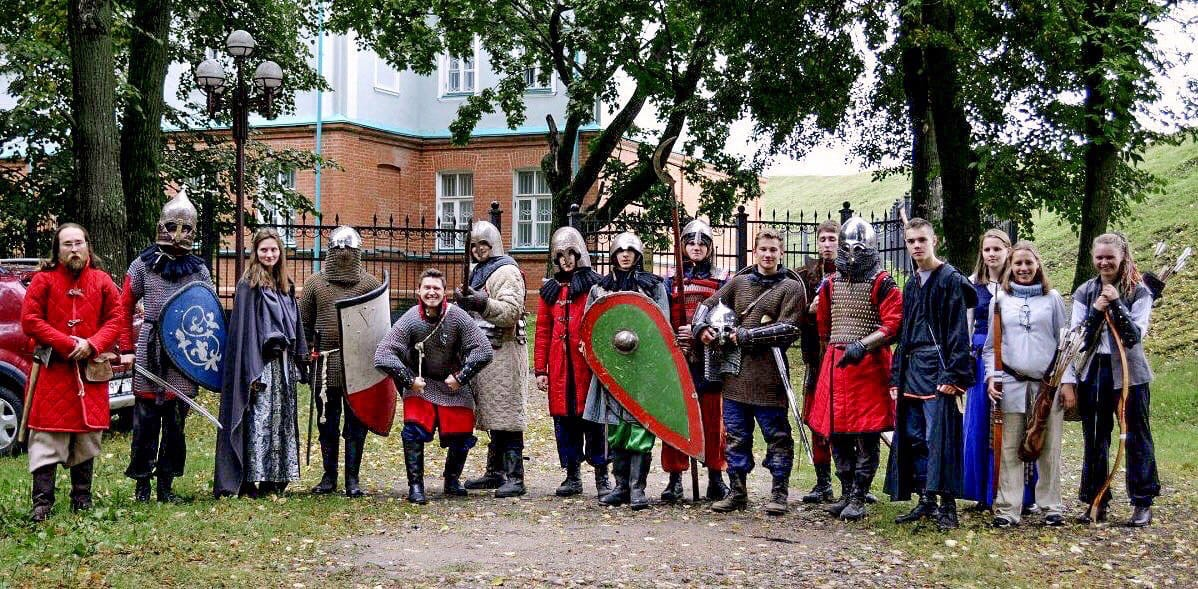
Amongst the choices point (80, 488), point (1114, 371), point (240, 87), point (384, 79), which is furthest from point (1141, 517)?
point (384, 79)

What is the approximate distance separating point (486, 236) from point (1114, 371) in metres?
3.88

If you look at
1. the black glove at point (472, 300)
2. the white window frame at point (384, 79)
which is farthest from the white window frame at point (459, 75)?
the black glove at point (472, 300)

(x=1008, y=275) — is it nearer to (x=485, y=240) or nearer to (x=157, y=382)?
(x=485, y=240)

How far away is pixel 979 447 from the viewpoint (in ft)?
24.3

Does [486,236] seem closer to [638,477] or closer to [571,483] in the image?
[571,483]

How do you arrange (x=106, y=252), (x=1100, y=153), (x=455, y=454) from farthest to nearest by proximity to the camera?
(x=1100, y=153) → (x=106, y=252) → (x=455, y=454)

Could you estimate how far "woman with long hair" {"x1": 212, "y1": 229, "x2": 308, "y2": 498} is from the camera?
7840 millimetres

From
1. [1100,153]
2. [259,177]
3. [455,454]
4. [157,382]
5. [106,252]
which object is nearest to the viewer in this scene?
[157,382]

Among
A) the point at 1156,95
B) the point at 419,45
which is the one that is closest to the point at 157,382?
the point at 1156,95

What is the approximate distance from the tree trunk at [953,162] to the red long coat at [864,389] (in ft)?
24.1

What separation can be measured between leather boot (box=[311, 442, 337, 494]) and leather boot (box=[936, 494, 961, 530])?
3.67 meters

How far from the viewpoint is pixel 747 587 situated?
5809mm

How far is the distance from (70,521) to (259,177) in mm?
11703

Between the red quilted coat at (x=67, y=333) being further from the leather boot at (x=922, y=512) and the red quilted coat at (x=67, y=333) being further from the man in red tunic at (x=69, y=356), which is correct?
the leather boot at (x=922, y=512)
